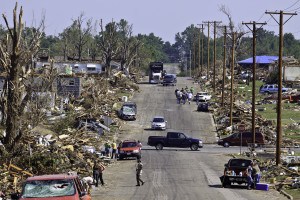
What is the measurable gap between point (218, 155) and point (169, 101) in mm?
42014

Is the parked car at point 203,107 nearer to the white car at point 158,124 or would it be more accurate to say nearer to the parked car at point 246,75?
the white car at point 158,124

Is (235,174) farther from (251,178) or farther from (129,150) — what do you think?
(129,150)

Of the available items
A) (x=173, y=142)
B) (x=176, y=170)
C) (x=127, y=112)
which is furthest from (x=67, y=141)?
(x=127, y=112)

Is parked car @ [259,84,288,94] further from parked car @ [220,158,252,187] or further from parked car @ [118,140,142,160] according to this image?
parked car @ [220,158,252,187]

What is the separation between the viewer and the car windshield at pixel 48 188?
2230 centimetres

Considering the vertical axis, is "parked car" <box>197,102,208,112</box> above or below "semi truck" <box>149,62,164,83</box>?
below

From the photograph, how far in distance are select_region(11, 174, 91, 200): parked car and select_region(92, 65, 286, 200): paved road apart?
428 inches

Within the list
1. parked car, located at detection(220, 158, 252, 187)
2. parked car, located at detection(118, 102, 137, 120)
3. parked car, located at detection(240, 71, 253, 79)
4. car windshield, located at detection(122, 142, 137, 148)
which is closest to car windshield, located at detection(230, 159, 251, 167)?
parked car, located at detection(220, 158, 252, 187)

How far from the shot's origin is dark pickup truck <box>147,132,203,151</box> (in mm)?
62062

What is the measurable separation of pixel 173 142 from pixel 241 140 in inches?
262

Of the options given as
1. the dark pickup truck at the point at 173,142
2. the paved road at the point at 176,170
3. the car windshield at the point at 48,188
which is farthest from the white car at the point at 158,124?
the car windshield at the point at 48,188

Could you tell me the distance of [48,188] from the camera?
74.1 ft

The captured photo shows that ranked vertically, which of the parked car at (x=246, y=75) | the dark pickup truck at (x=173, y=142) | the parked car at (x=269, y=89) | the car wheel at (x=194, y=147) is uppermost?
the parked car at (x=246, y=75)

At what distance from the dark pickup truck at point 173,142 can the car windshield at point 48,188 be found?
39.4 meters
